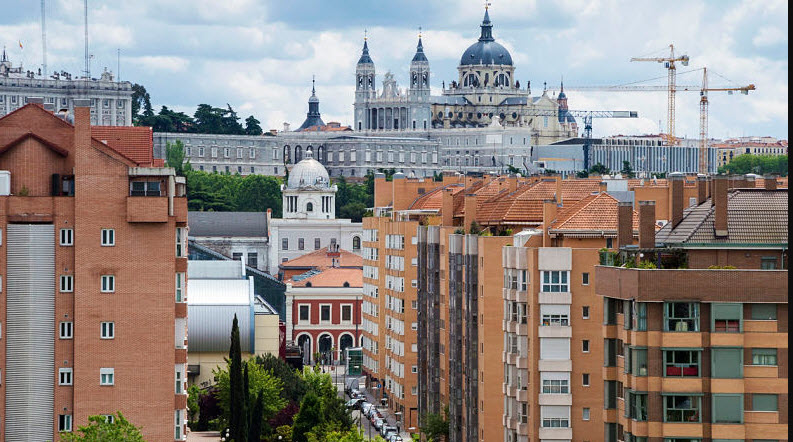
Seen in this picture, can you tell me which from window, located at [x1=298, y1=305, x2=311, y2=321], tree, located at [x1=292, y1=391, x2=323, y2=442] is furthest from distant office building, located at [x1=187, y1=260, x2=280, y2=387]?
window, located at [x1=298, y1=305, x2=311, y2=321]

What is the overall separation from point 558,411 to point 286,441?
81.7 feet

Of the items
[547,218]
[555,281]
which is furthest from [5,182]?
[547,218]

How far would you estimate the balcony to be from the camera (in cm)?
4781

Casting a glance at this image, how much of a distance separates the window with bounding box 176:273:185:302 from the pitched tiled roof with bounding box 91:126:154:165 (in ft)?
13.8

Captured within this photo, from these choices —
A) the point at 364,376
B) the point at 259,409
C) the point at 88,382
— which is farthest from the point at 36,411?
the point at 364,376

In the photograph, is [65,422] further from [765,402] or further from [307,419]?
[307,419]

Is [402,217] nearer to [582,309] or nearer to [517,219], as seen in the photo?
[517,219]

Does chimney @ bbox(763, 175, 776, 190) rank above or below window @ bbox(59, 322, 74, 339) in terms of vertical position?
above

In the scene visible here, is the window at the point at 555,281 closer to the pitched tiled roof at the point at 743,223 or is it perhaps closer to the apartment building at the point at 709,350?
the pitched tiled roof at the point at 743,223

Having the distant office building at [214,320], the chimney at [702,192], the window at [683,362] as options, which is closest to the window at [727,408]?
the window at [683,362]

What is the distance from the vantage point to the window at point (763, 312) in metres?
48.1

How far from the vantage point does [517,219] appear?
83625 mm

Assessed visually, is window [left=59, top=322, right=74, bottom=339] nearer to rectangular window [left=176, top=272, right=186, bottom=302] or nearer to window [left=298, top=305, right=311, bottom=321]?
rectangular window [left=176, top=272, right=186, bottom=302]

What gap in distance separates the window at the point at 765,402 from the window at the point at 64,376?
81.3 ft
